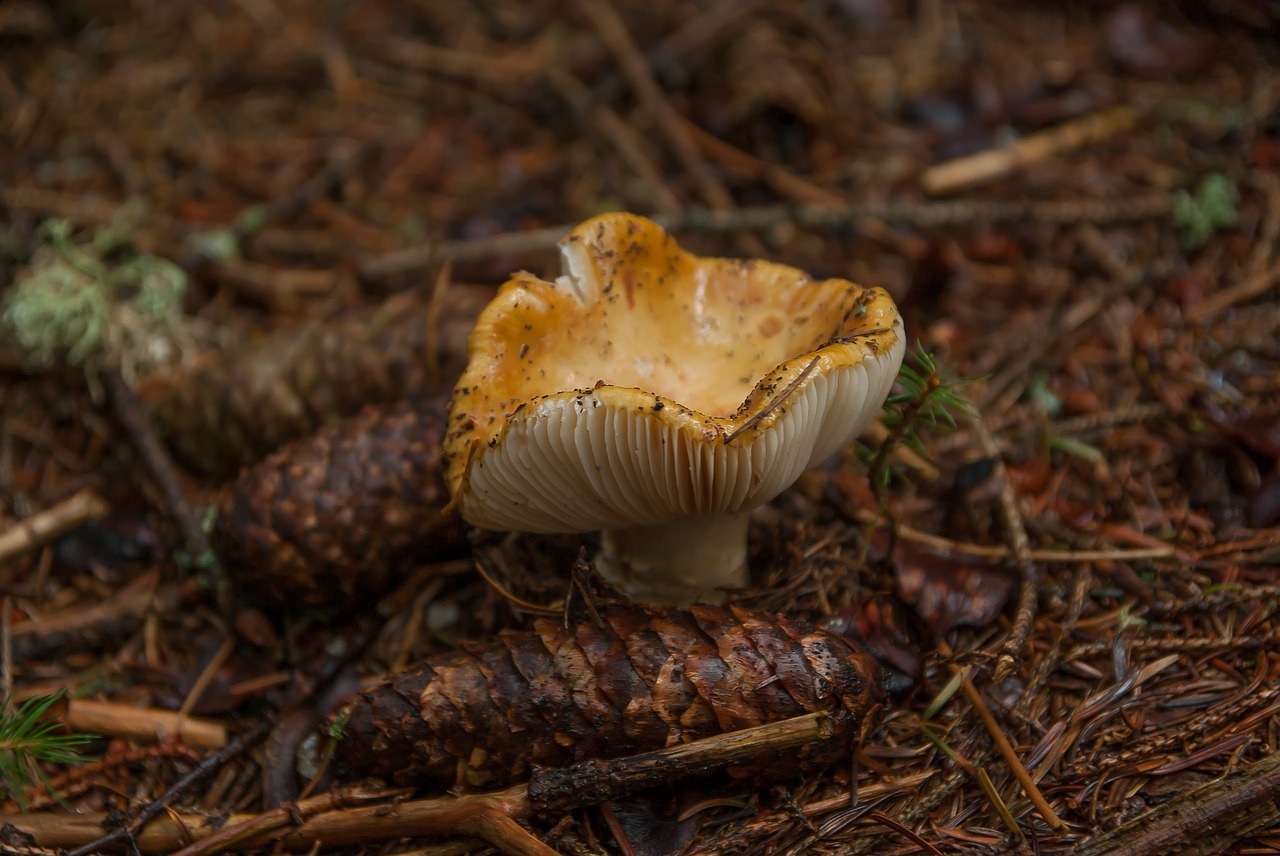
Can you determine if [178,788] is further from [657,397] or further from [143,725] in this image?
Answer: [657,397]

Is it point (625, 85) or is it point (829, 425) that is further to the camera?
point (625, 85)

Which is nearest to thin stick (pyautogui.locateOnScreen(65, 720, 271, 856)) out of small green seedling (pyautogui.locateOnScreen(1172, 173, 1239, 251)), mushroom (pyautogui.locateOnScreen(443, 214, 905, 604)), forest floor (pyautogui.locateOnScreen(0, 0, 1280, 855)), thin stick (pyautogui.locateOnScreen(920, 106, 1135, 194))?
forest floor (pyautogui.locateOnScreen(0, 0, 1280, 855))

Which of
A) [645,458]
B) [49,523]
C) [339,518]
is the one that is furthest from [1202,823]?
[49,523]

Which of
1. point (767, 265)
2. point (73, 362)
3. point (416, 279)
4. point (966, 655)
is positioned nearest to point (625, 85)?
point (416, 279)

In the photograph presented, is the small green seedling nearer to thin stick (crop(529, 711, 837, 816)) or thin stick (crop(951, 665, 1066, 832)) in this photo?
thin stick (crop(951, 665, 1066, 832))

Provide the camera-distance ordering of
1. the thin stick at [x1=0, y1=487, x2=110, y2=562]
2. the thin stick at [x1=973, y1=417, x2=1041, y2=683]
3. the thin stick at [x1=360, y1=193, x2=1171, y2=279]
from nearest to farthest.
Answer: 1. the thin stick at [x1=973, y1=417, x2=1041, y2=683]
2. the thin stick at [x1=0, y1=487, x2=110, y2=562]
3. the thin stick at [x1=360, y1=193, x2=1171, y2=279]

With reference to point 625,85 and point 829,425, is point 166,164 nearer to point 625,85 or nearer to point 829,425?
point 625,85
